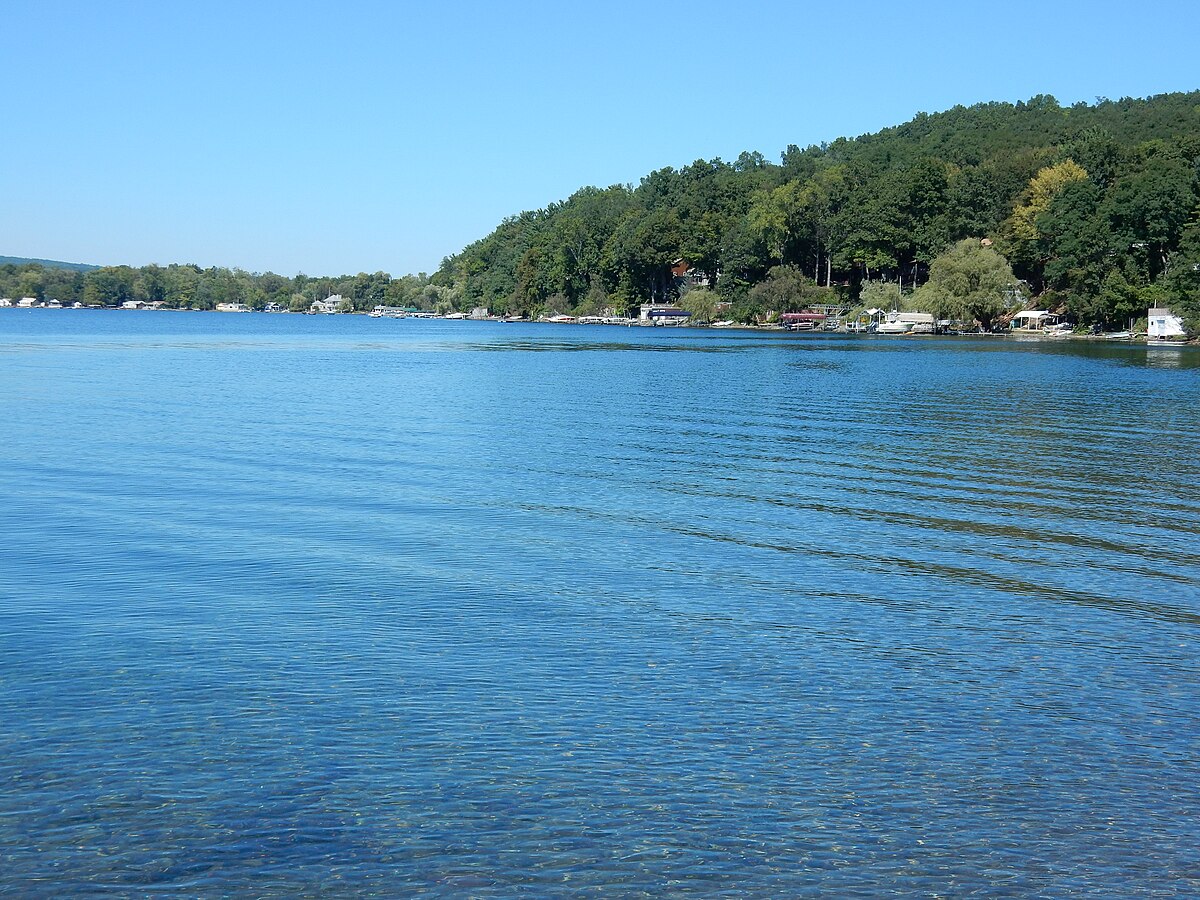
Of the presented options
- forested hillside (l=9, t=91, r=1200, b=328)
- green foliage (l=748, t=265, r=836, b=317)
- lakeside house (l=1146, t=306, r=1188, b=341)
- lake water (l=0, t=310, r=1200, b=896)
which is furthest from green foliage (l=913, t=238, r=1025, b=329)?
lake water (l=0, t=310, r=1200, b=896)

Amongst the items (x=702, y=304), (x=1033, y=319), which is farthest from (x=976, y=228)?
(x=702, y=304)

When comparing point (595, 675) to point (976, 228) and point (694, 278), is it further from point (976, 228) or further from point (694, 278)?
point (694, 278)

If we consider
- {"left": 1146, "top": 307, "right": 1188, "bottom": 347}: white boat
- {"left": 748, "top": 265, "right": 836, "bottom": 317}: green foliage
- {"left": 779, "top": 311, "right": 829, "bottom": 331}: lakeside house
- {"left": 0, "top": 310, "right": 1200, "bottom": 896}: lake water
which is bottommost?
{"left": 0, "top": 310, "right": 1200, "bottom": 896}: lake water

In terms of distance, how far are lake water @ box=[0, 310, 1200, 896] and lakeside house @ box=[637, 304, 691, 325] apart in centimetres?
16140

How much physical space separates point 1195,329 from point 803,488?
95713mm

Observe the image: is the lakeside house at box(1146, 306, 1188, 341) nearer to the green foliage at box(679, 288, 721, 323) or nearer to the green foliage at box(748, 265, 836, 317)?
the green foliage at box(748, 265, 836, 317)

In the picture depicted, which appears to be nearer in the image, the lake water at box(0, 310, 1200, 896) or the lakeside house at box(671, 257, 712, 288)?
the lake water at box(0, 310, 1200, 896)

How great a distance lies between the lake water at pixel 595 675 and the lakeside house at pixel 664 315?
530 ft

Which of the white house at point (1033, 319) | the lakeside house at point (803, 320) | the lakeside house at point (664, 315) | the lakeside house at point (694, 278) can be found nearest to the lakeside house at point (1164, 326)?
the white house at point (1033, 319)

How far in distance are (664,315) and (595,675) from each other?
18347 cm

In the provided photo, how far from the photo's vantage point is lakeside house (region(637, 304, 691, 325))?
18993cm

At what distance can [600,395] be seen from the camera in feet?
173

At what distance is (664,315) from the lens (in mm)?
193500

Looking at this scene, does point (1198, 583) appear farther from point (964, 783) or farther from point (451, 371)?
point (451, 371)
